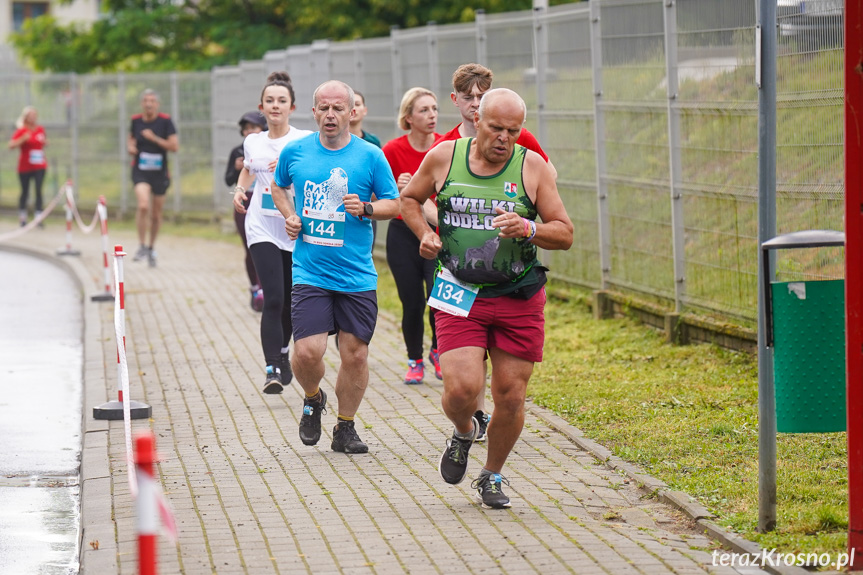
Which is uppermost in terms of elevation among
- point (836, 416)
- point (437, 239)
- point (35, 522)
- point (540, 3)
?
point (540, 3)

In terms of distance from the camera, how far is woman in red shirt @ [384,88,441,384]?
28.8 feet

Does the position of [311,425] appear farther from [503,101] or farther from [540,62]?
[540,62]

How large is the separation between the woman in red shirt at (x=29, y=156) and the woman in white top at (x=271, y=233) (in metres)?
16.1

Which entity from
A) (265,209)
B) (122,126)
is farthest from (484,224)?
(122,126)

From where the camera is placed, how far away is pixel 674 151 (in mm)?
10727

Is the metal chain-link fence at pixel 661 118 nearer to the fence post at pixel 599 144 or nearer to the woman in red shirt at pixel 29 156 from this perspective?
the fence post at pixel 599 144

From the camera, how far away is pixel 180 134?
25.4 m

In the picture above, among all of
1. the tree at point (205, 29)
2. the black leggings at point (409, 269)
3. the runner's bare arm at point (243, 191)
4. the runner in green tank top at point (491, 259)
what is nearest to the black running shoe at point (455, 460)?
the runner in green tank top at point (491, 259)

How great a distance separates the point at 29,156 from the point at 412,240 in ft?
56.4

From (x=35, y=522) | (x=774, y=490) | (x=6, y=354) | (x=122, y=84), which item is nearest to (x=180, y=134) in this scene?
(x=122, y=84)

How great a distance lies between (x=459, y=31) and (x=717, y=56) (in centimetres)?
526

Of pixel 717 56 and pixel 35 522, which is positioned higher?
pixel 717 56

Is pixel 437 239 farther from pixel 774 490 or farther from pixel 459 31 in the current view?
pixel 459 31

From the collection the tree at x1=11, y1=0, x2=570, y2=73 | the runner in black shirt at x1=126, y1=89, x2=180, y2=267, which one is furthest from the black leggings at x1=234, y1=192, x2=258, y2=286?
the tree at x1=11, y1=0, x2=570, y2=73
